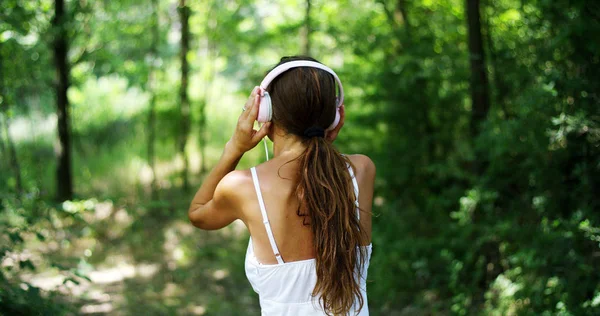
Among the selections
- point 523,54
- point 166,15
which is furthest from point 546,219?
point 166,15

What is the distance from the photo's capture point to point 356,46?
6.32 metres

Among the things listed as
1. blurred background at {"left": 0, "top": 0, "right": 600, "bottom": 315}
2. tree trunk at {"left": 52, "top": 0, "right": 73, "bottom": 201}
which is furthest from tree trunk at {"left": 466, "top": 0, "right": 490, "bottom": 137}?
tree trunk at {"left": 52, "top": 0, "right": 73, "bottom": 201}

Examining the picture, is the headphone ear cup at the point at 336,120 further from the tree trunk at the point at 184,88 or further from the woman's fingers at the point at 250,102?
the tree trunk at the point at 184,88

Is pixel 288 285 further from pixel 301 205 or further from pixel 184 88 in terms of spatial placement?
pixel 184 88

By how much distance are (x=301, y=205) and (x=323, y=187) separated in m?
0.10

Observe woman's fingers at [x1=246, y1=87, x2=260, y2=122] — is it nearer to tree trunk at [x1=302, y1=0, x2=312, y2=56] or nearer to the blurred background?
the blurred background

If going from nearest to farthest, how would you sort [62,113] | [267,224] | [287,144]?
[267,224], [287,144], [62,113]

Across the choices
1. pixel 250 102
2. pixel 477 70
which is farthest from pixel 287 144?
pixel 477 70

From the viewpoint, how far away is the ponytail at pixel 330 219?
1.91 meters

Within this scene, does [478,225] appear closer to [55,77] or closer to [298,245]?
[298,245]

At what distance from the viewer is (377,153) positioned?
6414 millimetres

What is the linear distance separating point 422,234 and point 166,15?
5790 millimetres

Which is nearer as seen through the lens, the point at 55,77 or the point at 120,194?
the point at 55,77

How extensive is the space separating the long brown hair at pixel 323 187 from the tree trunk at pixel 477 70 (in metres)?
3.22
